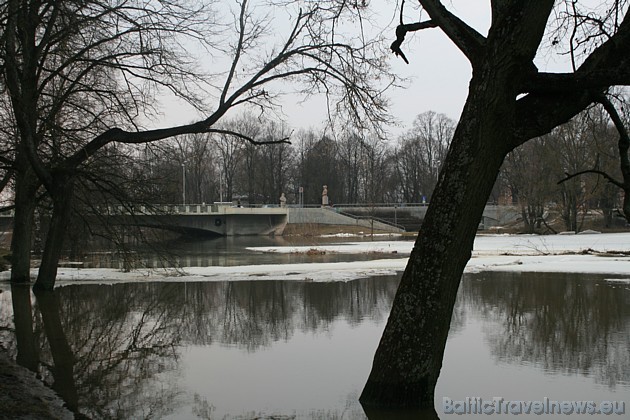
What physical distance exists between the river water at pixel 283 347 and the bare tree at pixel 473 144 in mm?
645

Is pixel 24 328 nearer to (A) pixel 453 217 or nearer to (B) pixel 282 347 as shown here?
(B) pixel 282 347

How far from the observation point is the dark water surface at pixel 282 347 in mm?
8297

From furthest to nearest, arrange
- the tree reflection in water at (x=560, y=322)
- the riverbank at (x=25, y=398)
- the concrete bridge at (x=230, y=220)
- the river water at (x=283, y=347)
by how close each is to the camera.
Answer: the concrete bridge at (x=230, y=220)
the tree reflection in water at (x=560, y=322)
the river water at (x=283, y=347)
the riverbank at (x=25, y=398)

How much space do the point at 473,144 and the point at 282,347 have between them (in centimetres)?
617

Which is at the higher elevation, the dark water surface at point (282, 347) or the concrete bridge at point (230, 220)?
the concrete bridge at point (230, 220)

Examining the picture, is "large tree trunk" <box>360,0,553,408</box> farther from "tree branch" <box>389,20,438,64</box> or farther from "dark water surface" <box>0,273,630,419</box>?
"tree branch" <box>389,20,438,64</box>

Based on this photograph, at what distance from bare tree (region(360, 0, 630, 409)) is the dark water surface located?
2.48 ft

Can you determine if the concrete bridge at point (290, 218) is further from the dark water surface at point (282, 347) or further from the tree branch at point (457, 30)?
the tree branch at point (457, 30)

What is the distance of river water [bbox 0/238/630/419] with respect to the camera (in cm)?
827

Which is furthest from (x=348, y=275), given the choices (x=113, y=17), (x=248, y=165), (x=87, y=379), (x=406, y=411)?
(x=248, y=165)

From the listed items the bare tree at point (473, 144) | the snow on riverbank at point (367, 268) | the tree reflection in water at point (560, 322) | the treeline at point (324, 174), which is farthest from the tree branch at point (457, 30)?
the treeline at point (324, 174)

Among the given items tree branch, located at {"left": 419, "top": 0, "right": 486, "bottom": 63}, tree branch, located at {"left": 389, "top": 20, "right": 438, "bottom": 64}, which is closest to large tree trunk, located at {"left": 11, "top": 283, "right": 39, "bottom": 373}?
tree branch, located at {"left": 389, "top": 20, "right": 438, "bottom": 64}

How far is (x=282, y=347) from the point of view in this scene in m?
11.7
